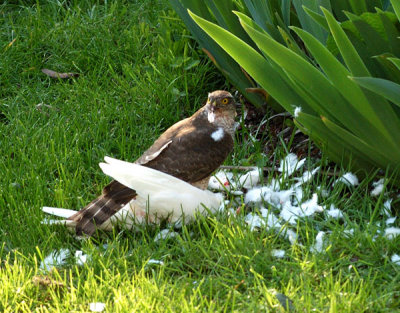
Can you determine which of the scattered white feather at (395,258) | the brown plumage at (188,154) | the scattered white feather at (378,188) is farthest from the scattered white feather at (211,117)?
the scattered white feather at (395,258)

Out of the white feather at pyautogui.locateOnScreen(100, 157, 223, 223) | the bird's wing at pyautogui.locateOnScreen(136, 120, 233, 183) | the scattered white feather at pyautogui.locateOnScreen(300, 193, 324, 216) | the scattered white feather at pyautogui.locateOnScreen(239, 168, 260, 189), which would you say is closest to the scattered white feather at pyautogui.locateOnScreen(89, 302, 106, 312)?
the white feather at pyautogui.locateOnScreen(100, 157, 223, 223)

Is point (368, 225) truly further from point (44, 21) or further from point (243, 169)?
point (44, 21)

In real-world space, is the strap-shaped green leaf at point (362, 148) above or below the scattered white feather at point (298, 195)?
above

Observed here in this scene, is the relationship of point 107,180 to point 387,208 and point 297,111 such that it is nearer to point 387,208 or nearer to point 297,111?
point 297,111

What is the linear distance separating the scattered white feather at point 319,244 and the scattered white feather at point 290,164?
1.83 ft

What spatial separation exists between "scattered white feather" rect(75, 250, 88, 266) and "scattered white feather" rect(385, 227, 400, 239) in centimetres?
123

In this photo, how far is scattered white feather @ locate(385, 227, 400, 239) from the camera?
3190 mm

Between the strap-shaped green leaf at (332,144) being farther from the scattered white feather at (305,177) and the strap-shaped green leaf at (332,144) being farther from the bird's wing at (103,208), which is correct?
the bird's wing at (103,208)

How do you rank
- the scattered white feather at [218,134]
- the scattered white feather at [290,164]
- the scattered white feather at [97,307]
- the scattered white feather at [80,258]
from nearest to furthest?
the scattered white feather at [97,307], the scattered white feather at [80,258], the scattered white feather at [218,134], the scattered white feather at [290,164]

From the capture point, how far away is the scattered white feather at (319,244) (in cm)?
316

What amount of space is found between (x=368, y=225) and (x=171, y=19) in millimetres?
2247

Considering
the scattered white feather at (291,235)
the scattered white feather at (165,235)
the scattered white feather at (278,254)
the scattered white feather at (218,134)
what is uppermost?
the scattered white feather at (218,134)

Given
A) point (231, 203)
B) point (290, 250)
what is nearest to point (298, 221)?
point (290, 250)

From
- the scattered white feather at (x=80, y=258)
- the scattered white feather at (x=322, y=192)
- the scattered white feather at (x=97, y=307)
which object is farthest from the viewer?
the scattered white feather at (x=322, y=192)
